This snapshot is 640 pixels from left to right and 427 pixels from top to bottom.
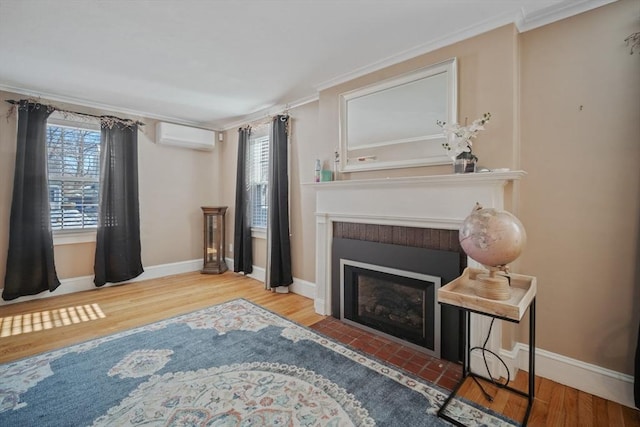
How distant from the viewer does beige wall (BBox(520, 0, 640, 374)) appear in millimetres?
1736

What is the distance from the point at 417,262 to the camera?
2326mm

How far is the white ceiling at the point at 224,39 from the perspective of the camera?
1.92 metres

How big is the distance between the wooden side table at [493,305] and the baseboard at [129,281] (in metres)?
4.21

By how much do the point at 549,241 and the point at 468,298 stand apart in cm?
98

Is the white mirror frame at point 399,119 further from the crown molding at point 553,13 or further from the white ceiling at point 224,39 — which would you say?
the crown molding at point 553,13

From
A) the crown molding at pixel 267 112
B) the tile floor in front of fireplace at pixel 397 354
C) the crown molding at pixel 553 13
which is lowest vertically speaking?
the tile floor in front of fireplace at pixel 397 354

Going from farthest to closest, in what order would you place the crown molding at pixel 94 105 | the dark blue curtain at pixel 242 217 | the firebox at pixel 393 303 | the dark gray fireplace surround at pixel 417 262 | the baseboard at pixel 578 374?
1. the dark blue curtain at pixel 242 217
2. the crown molding at pixel 94 105
3. the firebox at pixel 393 303
4. the dark gray fireplace surround at pixel 417 262
5. the baseboard at pixel 578 374

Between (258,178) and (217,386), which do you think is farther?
(258,178)

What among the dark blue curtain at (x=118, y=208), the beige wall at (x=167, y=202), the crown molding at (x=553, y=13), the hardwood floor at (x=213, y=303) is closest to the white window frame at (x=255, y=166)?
the hardwood floor at (x=213, y=303)

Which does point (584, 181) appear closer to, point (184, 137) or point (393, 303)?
point (393, 303)

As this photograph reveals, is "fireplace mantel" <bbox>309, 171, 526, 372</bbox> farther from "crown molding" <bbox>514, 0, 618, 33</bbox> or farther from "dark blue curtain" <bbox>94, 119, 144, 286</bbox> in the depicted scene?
"dark blue curtain" <bbox>94, 119, 144, 286</bbox>

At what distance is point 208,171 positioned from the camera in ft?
16.4

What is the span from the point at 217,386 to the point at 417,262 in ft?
5.46

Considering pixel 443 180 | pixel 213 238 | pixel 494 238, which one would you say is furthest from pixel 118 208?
pixel 494 238
